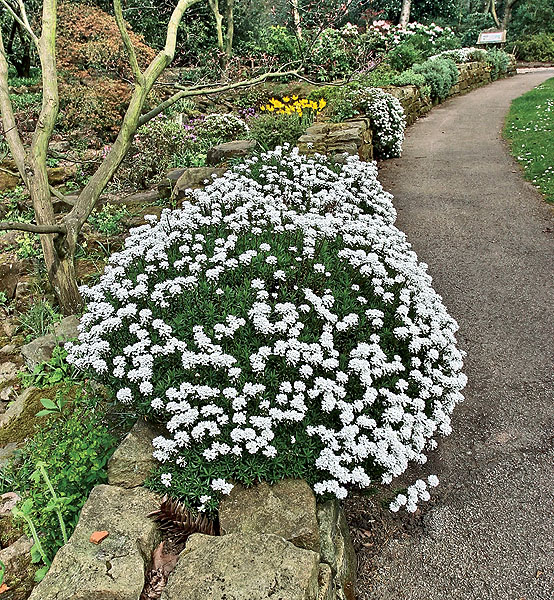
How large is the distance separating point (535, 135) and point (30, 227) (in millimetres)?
11818

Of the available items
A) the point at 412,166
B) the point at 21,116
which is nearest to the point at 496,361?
the point at 412,166

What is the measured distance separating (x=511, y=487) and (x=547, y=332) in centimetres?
225

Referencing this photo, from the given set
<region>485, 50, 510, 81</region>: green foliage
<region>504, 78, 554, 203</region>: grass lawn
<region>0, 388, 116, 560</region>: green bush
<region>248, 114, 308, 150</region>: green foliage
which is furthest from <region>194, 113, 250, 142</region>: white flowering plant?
<region>485, 50, 510, 81</region>: green foliage

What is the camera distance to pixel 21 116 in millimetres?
10727

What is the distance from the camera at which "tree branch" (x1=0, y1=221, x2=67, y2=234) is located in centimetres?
384

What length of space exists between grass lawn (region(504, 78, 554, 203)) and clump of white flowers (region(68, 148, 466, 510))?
5962mm

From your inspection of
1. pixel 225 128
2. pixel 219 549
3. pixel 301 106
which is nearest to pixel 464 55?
pixel 301 106

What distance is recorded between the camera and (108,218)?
22.9ft

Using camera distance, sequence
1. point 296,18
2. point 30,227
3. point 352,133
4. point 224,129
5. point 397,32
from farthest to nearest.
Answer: point 397,32, point 224,129, point 296,18, point 352,133, point 30,227

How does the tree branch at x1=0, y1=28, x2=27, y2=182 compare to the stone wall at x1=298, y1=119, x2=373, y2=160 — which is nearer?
the tree branch at x1=0, y1=28, x2=27, y2=182

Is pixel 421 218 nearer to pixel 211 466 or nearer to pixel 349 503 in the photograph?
pixel 349 503

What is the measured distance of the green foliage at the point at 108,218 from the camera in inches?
262

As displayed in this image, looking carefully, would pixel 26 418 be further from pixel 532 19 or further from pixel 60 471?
pixel 532 19

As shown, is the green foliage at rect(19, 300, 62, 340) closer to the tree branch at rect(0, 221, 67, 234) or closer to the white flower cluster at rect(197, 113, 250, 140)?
the tree branch at rect(0, 221, 67, 234)
